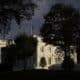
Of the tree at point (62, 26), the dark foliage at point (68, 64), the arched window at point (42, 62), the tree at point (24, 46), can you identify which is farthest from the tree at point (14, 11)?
the dark foliage at point (68, 64)

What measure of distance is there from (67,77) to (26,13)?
2.76 m

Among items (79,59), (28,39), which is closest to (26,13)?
(28,39)

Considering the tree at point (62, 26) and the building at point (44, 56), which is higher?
the tree at point (62, 26)

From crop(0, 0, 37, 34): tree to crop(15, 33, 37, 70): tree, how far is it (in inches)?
37.6

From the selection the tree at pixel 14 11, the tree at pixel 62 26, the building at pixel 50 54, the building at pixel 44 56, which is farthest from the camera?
the tree at pixel 62 26

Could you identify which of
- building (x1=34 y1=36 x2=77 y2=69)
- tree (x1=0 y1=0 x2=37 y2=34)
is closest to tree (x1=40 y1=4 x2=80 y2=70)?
building (x1=34 y1=36 x2=77 y2=69)

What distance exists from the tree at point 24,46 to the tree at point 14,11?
95 centimetres

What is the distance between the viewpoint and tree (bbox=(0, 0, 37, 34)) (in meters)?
9.00

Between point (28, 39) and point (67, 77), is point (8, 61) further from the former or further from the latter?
point (67, 77)

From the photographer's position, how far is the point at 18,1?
9.30 meters

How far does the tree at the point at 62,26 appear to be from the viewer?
1137cm

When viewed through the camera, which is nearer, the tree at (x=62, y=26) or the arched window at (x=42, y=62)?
the arched window at (x=42, y=62)

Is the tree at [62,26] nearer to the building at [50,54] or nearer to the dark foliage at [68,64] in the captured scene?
the building at [50,54]

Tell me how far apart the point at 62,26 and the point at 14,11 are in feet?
9.91
